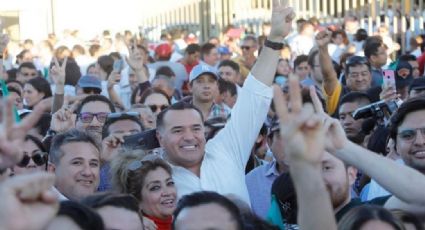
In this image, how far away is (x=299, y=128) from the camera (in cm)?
388

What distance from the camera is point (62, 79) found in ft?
37.0

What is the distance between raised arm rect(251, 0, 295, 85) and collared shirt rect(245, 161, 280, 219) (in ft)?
2.40

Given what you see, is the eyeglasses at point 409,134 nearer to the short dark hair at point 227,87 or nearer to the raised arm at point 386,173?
the raised arm at point 386,173

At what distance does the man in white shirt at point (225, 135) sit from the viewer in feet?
22.8

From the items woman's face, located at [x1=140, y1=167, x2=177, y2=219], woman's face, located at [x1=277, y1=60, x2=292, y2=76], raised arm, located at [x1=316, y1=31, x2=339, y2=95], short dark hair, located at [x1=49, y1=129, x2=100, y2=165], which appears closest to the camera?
woman's face, located at [x1=140, y1=167, x2=177, y2=219]

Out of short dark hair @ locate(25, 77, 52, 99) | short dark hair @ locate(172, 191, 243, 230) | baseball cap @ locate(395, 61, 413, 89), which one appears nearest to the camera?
baseball cap @ locate(395, 61, 413, 89)

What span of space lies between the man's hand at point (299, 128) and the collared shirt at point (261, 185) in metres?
3.43

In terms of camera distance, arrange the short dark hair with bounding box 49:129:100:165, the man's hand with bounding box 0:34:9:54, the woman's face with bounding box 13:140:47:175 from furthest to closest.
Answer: the man's hand with bounding box 0:34:9:54, the woman's face with bounding box 13:140:47:175, the short dark hair with bounding box 49:129:100:165

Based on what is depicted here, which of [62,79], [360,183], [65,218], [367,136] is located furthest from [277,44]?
[62,79]

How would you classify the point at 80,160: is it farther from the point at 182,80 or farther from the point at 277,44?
the point at 182,80

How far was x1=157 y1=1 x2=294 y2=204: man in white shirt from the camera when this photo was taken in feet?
22.8

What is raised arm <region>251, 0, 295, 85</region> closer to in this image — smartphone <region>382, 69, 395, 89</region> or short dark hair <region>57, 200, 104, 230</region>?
smartphone <region>382, 69, 395, 89</region>

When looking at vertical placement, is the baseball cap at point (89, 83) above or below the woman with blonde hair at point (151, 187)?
above

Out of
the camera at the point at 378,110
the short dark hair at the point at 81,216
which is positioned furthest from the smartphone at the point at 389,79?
the short dark hair at the point at 81,216
